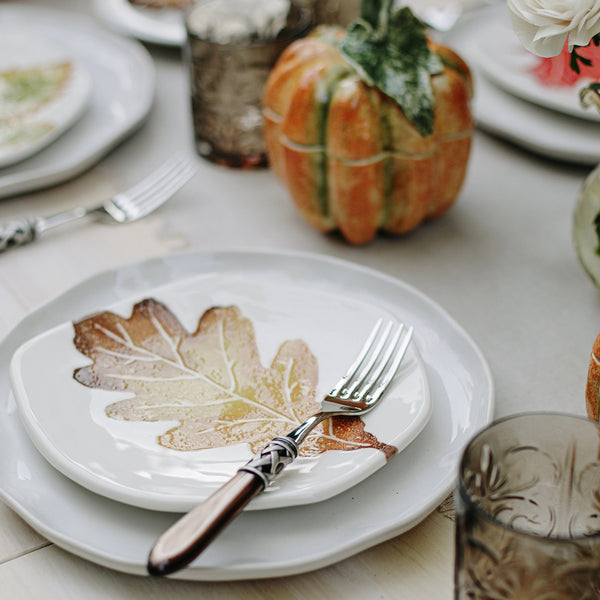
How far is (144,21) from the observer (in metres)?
1.29

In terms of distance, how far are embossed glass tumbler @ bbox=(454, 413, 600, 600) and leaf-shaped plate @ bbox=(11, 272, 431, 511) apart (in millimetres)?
89

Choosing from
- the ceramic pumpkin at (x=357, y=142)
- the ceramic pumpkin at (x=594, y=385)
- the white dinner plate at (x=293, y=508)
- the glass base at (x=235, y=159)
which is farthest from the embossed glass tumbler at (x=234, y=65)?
the ceramic pumpkin at (x=594, y=385)

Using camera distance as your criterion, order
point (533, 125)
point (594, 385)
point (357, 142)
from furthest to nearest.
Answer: point (533, 125) → point (357, 142) → point (594, 385)

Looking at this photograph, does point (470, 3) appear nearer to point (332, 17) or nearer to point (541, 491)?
point (332, 17)

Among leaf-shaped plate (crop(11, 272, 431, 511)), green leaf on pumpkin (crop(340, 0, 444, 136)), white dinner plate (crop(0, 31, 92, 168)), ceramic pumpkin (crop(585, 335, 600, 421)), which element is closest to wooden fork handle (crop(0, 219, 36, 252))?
white dinner plate (crop(0, 31, 92, 168))

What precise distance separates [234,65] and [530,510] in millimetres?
632

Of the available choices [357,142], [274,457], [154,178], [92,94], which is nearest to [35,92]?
[92,94]

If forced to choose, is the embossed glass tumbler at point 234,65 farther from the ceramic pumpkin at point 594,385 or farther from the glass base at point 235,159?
the ceramic pumpkin at point 594,385

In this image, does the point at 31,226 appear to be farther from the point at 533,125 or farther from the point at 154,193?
the point at 533,125

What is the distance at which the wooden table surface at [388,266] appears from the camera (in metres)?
0.51

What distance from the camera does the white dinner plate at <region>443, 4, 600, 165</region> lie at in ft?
3.16

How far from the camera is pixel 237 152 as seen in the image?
3.26 feet

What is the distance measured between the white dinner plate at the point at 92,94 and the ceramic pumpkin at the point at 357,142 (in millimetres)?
250

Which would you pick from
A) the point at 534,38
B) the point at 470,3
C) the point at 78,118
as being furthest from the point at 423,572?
the point at 470,3
